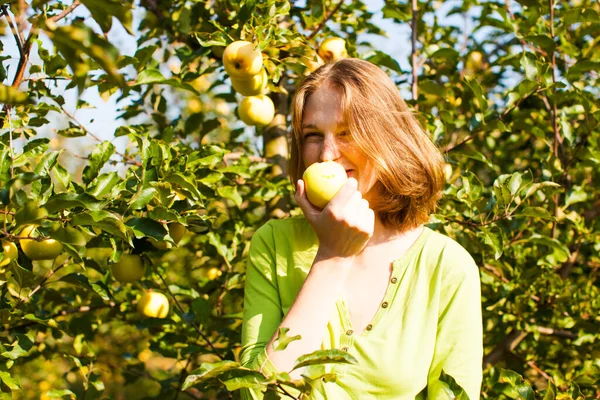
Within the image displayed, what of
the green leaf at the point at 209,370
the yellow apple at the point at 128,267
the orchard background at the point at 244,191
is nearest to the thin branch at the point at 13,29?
the orchard background at the point at 244,191

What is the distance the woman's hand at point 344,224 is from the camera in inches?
52.1

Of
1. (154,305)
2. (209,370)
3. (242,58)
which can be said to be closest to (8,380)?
(154,305)

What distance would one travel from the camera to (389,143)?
59.6 inches

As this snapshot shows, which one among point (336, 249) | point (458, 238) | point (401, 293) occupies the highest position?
point (336, 249)

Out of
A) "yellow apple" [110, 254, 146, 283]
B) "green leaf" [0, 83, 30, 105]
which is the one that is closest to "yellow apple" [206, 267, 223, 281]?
"yellow apple" [110, 254, 146, 283]

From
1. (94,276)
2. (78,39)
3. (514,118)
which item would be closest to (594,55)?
(514,118)

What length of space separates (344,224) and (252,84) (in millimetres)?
910

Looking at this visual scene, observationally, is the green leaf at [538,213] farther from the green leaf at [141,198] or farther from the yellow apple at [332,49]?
the green leaf at [141,198]

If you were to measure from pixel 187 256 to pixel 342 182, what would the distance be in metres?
2.07

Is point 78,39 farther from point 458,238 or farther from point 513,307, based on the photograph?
point 513,307

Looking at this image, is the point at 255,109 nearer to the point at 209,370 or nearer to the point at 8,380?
the point at 8,380

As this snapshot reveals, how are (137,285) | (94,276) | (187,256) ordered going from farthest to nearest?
(94,276) < (187,256) < (137,285)

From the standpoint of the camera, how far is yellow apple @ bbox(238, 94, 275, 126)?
2268 millimetres

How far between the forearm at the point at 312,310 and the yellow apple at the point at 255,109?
104cm
